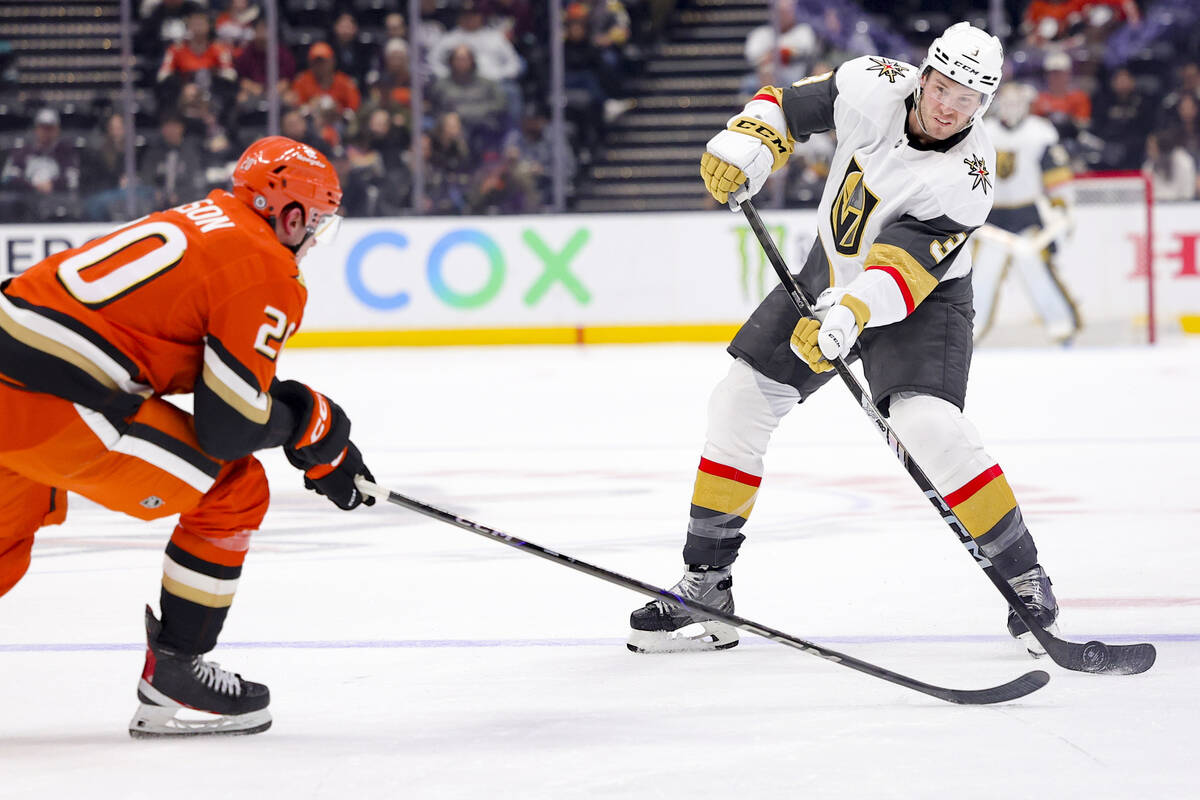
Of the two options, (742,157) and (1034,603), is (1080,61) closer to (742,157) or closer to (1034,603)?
(742,157)

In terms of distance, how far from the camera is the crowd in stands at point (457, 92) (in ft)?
30.8

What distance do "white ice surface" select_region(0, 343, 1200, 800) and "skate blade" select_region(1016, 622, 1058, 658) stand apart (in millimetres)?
38

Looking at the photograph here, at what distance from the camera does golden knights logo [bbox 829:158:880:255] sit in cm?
303

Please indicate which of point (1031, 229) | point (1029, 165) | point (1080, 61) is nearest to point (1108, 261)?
point (1031, 229)

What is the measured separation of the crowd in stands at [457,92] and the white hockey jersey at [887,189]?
6.30 metres

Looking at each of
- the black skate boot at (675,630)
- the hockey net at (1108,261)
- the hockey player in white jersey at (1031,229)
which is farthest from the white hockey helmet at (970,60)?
the hockey net at (1108,261)

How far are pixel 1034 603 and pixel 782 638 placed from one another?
52 cm

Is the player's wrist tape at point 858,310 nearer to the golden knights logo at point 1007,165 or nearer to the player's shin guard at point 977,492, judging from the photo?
the player's shin guard at point 977,492

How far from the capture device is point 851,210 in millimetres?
3062

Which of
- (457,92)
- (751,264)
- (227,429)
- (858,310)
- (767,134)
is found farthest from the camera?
(457,92)

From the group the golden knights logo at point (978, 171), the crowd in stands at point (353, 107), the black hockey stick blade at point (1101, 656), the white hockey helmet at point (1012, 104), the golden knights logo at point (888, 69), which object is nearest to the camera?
the black hockey stick blade at point (1101, 656)

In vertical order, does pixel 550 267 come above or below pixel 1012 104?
below

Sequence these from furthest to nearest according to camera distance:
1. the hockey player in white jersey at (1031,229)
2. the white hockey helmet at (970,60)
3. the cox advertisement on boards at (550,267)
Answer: the cox advertisement on boards at (550,267), the hockey player in white jersey at (1031,229), the white hockey helmet at (970,60)

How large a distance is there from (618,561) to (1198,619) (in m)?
1.26
